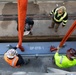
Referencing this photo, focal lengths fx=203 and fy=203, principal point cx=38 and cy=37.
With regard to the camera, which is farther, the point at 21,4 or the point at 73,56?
the point at 73,56

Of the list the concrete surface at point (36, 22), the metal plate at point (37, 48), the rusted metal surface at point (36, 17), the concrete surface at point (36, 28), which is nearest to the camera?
the concrete surface at point (36, 28)

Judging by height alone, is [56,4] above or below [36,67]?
above

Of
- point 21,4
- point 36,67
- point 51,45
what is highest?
point 21,4

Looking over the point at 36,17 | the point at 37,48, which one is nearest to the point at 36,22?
the point at 36,17

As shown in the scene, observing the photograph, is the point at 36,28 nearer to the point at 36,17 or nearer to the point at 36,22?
the point at 36,22

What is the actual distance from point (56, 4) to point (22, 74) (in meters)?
3.24

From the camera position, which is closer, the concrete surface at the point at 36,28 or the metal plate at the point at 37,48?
the concrete surface at the point at 36,28

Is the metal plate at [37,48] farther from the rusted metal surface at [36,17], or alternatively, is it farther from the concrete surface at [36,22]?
the rusted metal surface at [36,17]

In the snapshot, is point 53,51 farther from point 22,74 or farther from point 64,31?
point 22,74

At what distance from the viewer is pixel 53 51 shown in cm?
502

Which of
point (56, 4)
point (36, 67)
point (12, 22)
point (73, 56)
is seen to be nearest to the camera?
point (73, 56)

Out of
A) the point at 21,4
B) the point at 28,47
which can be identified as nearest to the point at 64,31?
the point at 28,47

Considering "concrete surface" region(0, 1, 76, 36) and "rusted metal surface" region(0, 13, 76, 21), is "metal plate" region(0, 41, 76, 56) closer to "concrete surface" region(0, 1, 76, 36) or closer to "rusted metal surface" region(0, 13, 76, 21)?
"concrete surface" region(0, 1, 76, 36)

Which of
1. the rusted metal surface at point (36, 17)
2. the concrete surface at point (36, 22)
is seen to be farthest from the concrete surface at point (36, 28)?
the rusted metal surface at point (36, 17)
